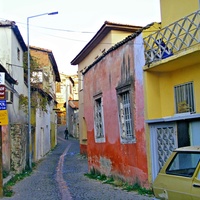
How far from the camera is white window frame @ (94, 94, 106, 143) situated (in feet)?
44.2

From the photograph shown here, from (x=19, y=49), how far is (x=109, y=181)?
9.57 meters

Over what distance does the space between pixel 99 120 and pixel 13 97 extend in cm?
403

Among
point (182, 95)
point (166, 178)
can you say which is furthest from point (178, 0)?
point (166, 178)

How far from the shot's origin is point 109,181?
1199 cm

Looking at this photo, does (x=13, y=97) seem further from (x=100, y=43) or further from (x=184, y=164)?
(x=184, y=164)

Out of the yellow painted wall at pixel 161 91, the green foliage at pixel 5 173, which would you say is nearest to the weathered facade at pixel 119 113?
the yellow painted wall at pixel 161 91

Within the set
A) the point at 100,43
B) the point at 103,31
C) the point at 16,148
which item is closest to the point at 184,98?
the point at 16,148

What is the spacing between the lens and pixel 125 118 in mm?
11289

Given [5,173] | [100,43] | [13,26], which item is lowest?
[5,173]

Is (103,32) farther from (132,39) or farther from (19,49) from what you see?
(132,39)

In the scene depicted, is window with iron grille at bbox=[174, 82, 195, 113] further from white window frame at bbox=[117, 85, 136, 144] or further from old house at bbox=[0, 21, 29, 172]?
old house at bbox=[0, 21, 29, 172]

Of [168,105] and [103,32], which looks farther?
[103,32]

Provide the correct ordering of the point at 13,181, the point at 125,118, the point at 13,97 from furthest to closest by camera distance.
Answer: the point at 13,97
the point at 13,181
the point at 125,118

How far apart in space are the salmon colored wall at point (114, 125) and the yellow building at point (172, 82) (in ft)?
1.22
